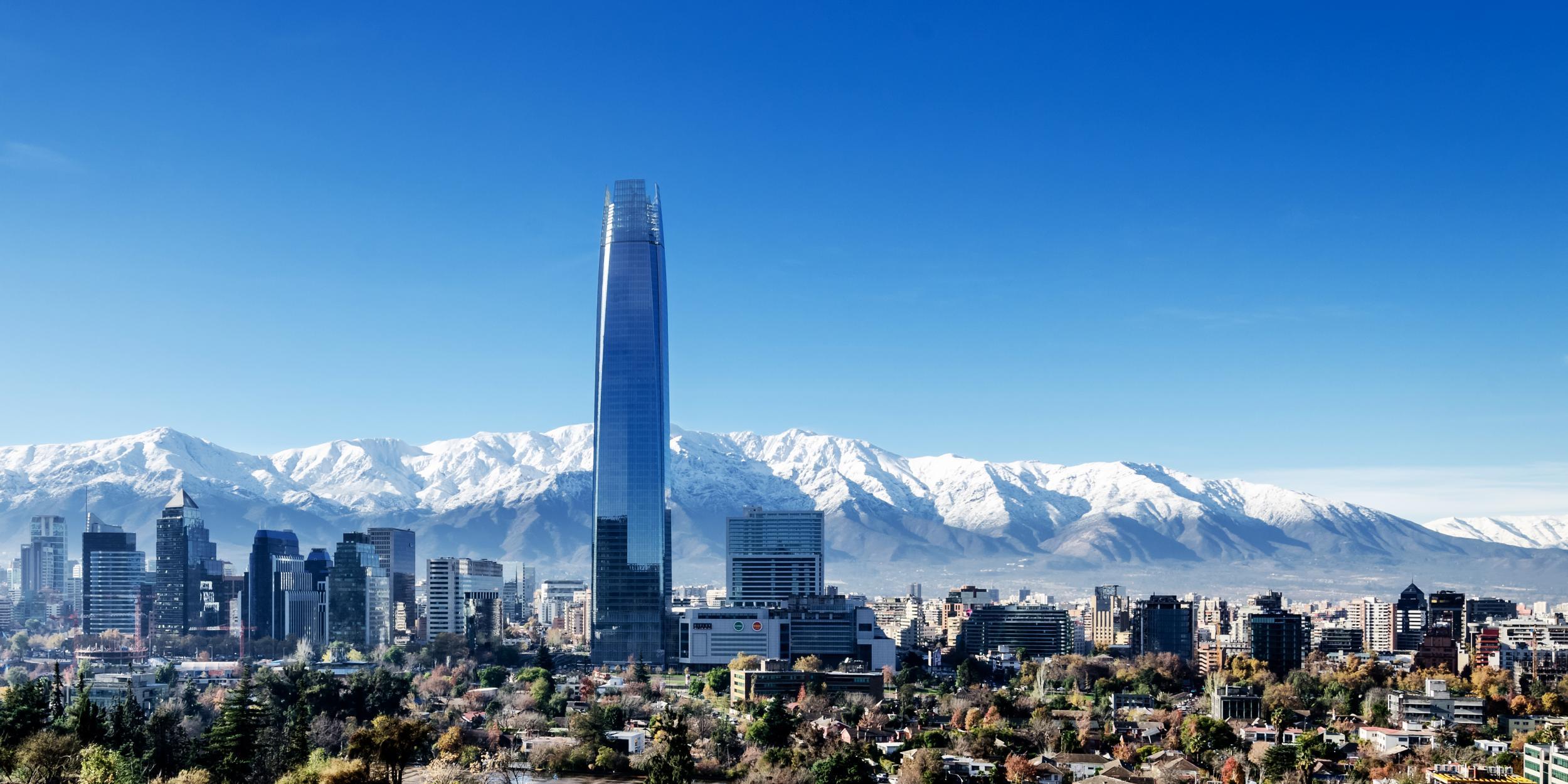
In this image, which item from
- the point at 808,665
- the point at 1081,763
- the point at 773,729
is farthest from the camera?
the point at 808,665

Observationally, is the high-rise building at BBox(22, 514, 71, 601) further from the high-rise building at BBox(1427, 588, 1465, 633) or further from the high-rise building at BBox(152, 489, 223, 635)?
the high-rise building at BBox(1427, 588, 1465, 633)

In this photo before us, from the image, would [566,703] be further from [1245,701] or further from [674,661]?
[674,661]

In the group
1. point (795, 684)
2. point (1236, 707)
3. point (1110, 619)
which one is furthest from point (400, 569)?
point (1236, 707)

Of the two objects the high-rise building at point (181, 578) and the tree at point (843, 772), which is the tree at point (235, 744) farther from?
the high-rise building at point (181, 578)

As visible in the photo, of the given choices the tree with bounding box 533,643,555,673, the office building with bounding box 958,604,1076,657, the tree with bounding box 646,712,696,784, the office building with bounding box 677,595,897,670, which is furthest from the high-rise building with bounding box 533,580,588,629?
the tree with bounding box 646,712,696,784

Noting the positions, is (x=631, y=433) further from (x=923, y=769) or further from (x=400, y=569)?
(x=923, y=769)

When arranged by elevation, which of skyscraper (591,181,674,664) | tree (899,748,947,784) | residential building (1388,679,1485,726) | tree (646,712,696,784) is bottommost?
residential building (1388,679,1485,726)
